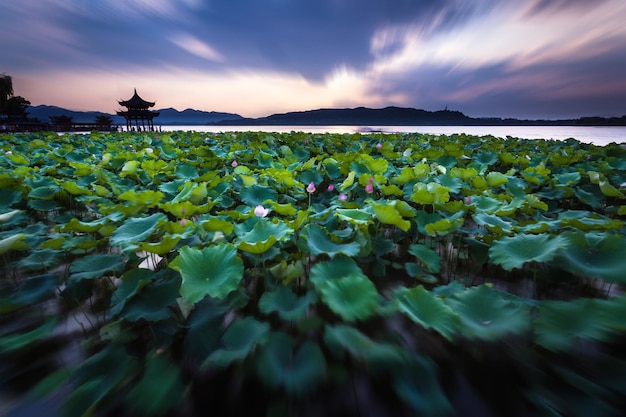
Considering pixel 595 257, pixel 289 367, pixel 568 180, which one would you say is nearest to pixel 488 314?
pixel 595 257

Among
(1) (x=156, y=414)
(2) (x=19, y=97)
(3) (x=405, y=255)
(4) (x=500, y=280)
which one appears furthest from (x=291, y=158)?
(2) (x=19, y=97)

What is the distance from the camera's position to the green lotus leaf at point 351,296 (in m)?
0.86

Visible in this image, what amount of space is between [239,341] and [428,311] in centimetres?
59

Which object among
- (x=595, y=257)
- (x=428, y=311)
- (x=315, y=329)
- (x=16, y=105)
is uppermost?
(x=16, y=105)

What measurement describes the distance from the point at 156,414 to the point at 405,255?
1.51 metres

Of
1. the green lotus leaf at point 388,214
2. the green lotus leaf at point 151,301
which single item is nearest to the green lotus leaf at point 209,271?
the green lotus leaf at point 151,301

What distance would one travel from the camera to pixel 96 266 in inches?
49.4

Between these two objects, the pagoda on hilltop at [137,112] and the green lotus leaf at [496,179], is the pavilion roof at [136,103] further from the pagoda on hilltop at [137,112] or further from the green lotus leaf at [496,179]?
the green lotus leaf at [496,179]

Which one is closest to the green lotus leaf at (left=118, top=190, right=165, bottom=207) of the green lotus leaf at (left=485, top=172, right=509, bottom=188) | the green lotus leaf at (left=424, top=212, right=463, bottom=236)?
the green lotus leaf at (left=424, top=212, right=463, bottom=236)

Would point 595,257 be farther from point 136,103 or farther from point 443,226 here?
point 136,103

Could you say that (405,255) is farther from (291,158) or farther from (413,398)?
(291,158)

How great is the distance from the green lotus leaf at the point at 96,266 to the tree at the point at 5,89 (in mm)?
40210

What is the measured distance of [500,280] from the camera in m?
1.54

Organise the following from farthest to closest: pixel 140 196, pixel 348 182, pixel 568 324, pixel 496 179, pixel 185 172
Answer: pixel 185 172 < pixel 496 179 < pixel 348 182 < pixel 140 196 < pixel 568 324
